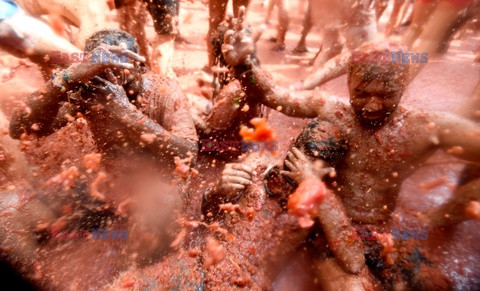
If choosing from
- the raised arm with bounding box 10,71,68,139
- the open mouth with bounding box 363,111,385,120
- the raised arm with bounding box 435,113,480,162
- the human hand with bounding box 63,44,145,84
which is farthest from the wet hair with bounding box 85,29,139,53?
the raised arm with bounding box 435,113,480,162

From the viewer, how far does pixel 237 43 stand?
2488mm

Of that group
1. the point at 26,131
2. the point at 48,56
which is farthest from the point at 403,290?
the point at 48,56

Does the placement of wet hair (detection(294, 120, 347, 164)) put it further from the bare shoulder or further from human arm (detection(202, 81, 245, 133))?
the bare shoulder

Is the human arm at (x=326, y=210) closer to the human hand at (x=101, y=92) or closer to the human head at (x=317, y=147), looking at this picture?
the human head at (x=317, y=147)

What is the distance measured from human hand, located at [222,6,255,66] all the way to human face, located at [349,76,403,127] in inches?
40.7

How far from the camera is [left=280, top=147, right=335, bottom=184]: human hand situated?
83.5 inches

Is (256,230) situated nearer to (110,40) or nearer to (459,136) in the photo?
(459,136)

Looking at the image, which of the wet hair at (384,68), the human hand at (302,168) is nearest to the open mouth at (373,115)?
the wet hair at (384,68)

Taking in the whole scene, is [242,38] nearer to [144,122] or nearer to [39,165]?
[144,122]

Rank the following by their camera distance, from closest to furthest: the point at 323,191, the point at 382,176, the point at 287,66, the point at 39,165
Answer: the point at 323,191
the point at 382,176
the point at 39,165
the point at 287,66

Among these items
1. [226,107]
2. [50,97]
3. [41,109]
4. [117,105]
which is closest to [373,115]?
[226,107]

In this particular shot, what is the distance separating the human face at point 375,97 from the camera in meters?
1.95

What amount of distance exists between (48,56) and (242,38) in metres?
1.98

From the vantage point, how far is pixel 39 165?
298 cm
